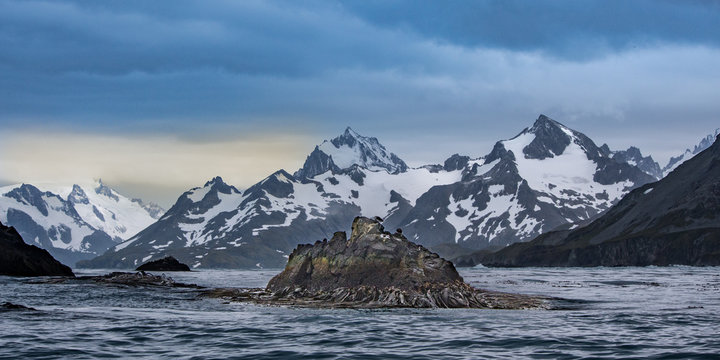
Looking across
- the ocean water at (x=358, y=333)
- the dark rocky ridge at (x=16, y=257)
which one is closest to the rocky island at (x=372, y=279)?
the ocean water at (x=358, y=333)

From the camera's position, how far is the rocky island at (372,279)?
53.7 m

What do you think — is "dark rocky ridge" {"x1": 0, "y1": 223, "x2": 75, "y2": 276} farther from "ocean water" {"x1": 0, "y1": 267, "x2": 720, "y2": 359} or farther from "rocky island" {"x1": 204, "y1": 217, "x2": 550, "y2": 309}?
"ocean water" {"x1": 0, "y1": 267, "x2": 720, "y2": 359}

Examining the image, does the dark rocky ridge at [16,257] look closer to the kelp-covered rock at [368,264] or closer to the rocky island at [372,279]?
the rocky island at [372,279]

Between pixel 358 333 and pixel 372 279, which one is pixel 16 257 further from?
pixel 358 333

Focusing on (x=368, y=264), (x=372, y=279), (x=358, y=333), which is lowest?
(x=358, y=333)

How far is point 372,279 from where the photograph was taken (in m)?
58.4

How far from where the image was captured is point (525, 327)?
38.5 metres

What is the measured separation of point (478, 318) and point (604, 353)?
14972 mm

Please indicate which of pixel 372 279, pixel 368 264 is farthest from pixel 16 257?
pixel 372 279

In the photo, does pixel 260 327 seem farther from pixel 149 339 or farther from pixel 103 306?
pixel 103 306

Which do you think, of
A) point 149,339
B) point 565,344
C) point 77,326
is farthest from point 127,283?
point 565,344

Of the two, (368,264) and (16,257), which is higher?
(16,257)

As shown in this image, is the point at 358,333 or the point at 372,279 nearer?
the point at 358,333

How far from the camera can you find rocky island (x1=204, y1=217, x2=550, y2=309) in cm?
5372
